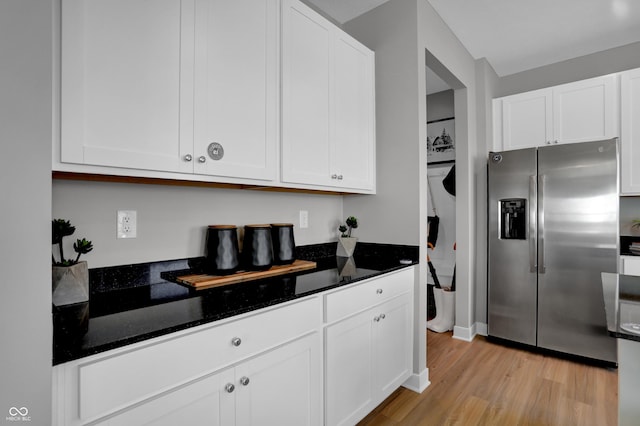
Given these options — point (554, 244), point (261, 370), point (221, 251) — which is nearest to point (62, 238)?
point (221, 251)

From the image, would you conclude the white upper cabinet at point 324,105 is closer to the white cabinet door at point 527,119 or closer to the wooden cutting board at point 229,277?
the wooden cutting board at point 229,277

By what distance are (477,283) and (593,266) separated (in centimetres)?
Result: 97

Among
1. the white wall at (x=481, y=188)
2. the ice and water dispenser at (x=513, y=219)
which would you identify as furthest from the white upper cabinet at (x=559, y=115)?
the ice and water dispenser at (x=513, y=219)

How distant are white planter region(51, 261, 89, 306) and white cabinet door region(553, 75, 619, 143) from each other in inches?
150

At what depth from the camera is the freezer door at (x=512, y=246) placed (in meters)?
2.80

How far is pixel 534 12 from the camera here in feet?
8.16

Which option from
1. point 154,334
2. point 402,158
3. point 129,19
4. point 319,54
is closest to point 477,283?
point 402,158

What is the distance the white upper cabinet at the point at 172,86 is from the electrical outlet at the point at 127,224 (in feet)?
1.14

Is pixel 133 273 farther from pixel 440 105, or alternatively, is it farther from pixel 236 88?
pixel 440 105

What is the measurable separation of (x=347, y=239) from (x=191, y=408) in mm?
1519

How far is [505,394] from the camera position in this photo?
7.04 feet

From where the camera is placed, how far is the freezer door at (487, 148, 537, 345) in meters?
2.80

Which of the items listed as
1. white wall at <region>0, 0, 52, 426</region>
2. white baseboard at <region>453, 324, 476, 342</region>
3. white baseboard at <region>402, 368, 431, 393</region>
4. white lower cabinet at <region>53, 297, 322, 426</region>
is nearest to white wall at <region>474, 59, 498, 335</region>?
white baseboard at <region>453, 324, 476, 342</region>

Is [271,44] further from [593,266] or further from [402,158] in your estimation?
[593,266]
